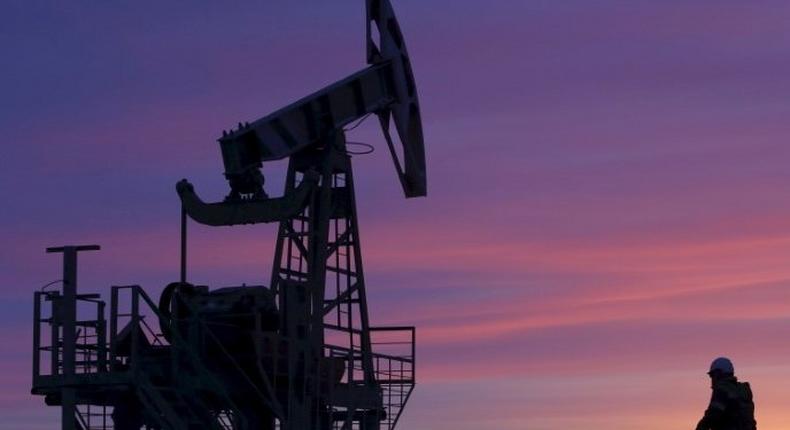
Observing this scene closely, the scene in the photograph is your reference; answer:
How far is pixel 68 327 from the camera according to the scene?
3073cm

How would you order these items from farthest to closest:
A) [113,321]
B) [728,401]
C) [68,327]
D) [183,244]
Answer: [183,244] → [113,321] → [68,327] → [728,401]

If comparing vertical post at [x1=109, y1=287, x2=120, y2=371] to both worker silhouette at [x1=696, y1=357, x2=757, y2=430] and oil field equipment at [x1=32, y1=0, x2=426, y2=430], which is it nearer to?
oil field equipment at [x1=32, y1=0, x2=426, y2=430]

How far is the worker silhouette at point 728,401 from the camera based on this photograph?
1564cm

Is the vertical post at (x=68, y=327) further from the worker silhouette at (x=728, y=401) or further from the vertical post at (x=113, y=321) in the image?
the worker silhouette at (x=728, y=401)

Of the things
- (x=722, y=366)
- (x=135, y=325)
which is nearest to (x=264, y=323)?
(x=135, y=325)

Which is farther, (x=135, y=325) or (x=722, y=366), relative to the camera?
(x=135, y=325)

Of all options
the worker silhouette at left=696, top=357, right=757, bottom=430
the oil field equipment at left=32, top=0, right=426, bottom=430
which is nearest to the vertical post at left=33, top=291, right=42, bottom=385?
the oil field equipment at left=32, top=0, right=426, bottom=430

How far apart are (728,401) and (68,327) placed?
17.7 meters

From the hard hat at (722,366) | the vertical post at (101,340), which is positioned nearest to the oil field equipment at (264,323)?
the vertical post at (101,340)

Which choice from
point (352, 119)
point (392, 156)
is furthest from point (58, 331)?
point (392, 156)

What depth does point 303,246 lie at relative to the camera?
3656 centimetres

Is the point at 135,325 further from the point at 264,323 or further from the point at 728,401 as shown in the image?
the point at 728,401

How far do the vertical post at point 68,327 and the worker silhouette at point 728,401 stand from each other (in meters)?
17.1

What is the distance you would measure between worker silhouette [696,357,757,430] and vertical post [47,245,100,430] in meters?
17.1
